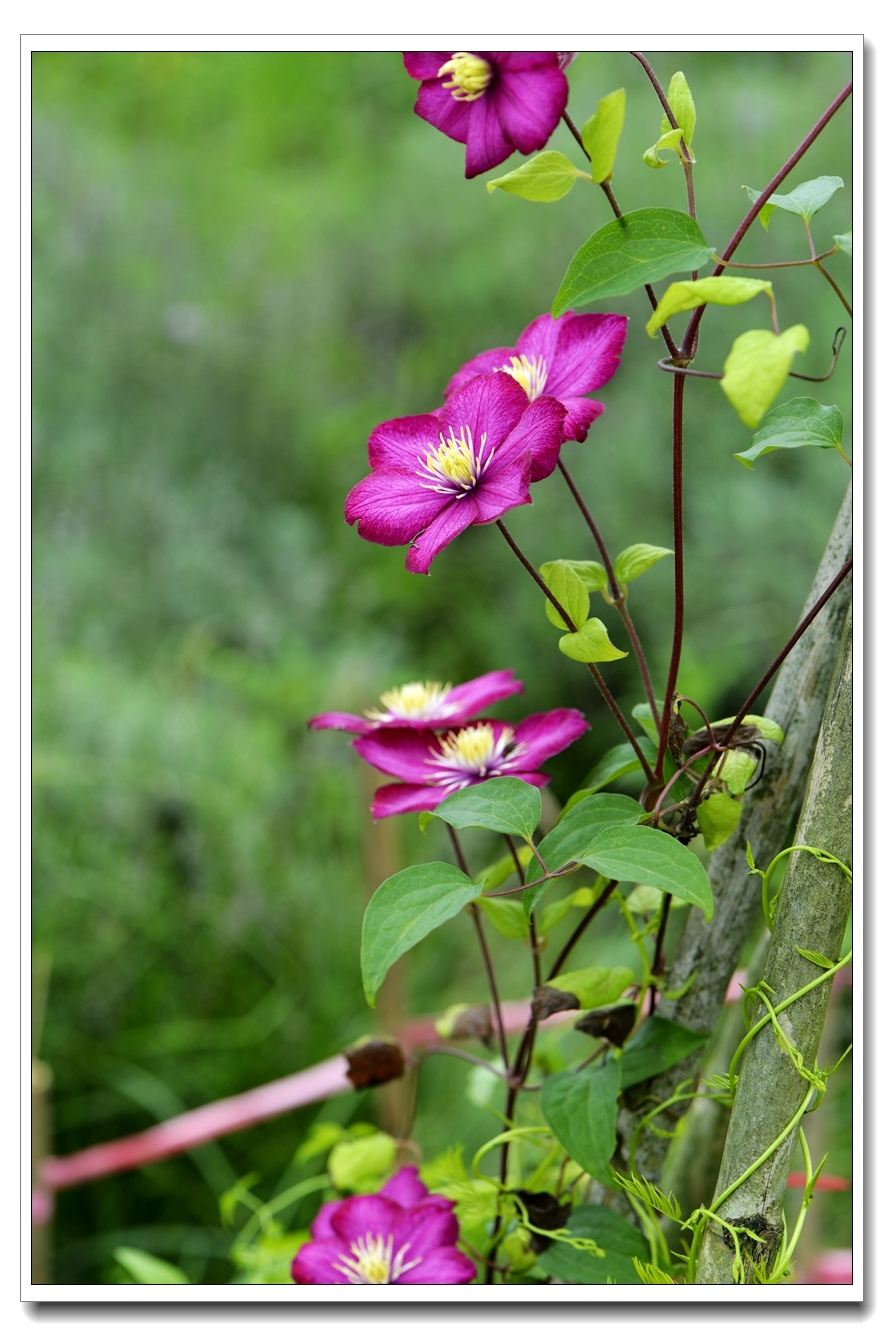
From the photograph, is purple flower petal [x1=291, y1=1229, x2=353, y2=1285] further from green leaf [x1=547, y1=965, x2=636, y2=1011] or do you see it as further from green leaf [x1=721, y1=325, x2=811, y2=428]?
green leaf [x1=721, y1=325, x2=811, y2=428]

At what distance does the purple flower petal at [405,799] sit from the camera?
355 millimetres

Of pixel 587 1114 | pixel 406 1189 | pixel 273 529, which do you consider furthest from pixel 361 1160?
pixel 273 529

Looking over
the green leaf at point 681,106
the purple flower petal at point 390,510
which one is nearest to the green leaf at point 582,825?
the purple flower petal at point 390,510

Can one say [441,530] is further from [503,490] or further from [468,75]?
[468,75]

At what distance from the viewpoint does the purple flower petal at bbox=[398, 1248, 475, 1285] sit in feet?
1.26

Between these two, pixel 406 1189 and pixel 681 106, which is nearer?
pixel 681 106

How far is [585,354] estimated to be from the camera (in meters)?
0.34

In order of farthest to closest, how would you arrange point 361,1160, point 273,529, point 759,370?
point 273,529 → point 361,1160 → point 759,370

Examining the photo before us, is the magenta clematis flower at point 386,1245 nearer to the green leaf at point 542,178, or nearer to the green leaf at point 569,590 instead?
the green leaf at point 569,590

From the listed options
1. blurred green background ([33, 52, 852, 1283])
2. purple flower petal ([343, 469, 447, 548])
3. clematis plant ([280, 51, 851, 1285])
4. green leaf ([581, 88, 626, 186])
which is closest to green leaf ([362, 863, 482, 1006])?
clematis plant ([280, 51, 851, 1285])

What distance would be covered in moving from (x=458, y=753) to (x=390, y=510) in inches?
4.2

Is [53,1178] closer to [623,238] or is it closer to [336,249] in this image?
[623,238]

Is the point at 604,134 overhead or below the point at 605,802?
overhead

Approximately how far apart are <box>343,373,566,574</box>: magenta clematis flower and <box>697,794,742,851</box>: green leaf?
0.12 meters
